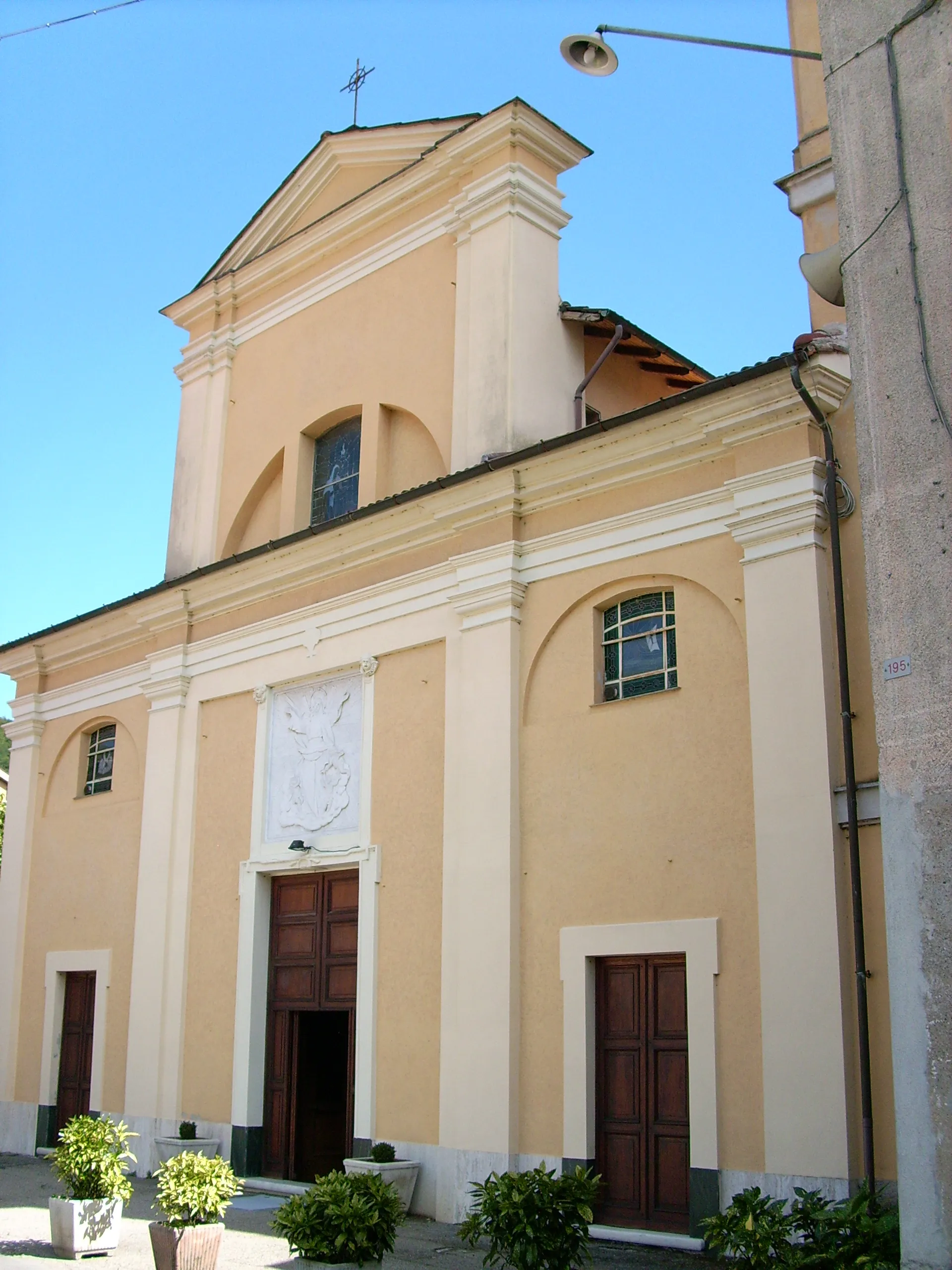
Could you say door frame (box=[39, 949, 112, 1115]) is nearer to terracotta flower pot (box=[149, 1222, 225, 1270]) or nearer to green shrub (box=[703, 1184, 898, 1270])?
terracotta flower pot (box=[149, 1222, 225, 1270])

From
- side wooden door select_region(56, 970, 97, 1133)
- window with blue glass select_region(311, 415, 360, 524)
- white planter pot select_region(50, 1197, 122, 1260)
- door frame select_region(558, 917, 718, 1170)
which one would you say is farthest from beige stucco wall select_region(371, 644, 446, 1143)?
side wooden door select_region(56, 970, 97, 1133)

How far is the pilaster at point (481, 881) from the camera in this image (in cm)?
1100

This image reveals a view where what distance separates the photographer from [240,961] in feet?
46.0

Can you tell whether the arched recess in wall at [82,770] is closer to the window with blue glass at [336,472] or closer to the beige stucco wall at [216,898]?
the beige stucco wall at [216,898]

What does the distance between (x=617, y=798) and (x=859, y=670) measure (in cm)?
233

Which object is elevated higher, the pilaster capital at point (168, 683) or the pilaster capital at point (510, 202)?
the pilaster capital at point (510, 202)

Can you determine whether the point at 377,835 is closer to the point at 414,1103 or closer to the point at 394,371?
the point at 414,1103

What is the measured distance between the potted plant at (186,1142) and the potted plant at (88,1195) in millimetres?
3234

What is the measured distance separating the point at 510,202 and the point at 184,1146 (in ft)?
33.1

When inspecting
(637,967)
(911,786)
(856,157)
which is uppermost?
(856,157)

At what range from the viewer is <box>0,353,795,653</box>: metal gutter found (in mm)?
10266

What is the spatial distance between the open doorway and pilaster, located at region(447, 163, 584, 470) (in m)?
6.03

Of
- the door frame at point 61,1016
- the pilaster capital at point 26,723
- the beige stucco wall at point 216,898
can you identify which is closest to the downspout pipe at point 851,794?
the beige stucco wall at point 216,898

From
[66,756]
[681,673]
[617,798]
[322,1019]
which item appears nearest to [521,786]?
[617,798]
